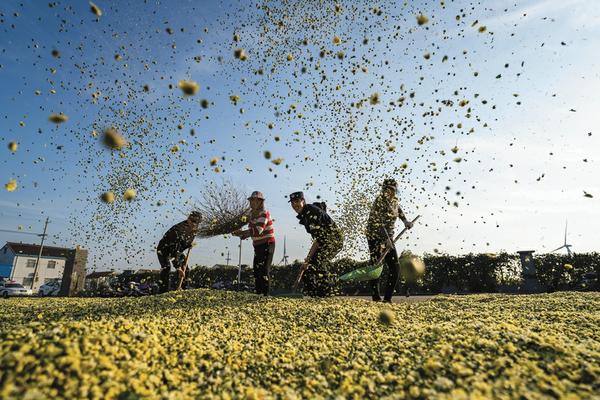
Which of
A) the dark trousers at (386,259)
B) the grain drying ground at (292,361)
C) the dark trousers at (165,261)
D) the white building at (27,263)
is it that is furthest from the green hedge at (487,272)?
the white building at (27,263)

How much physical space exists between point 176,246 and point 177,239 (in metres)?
0.14

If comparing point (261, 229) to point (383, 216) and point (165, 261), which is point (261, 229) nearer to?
point (383, 216)

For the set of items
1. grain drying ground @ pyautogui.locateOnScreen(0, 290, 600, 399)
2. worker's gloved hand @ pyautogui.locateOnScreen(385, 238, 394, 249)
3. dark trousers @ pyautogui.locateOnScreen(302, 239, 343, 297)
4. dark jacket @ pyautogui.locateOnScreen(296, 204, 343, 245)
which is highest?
dark jacket @ pyautogui.locateOnScreen(296, 204, 343, 245)

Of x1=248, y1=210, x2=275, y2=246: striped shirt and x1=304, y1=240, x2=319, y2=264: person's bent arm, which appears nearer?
x1=304, y1=240, x2=319, y2=264: person's bent arm

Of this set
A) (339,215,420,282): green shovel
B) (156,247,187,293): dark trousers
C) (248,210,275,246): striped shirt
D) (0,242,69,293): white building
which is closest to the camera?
(339,215,420,282): green shovel

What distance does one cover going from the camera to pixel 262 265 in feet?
18.2

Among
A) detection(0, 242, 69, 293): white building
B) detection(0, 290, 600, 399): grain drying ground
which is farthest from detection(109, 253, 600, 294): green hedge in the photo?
detection(0, 242, 69, 293): white building

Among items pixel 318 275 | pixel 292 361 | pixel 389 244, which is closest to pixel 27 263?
pixel 318 275

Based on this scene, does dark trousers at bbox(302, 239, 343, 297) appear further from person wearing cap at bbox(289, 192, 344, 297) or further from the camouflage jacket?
the camouflage jacket

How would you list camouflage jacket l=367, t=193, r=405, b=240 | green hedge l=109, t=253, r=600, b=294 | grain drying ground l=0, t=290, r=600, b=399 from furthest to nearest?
green hedge l=109, t=253, r=600, b=294 < camouflage jacket l=367, t=193, r=405, b=240 < grain drying ground l=0, t=290, r=600, b=399

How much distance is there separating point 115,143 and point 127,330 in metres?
3.60

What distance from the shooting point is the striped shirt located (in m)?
5.59

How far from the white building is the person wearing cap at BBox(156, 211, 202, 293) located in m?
39.7

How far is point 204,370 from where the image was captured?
2.03m
